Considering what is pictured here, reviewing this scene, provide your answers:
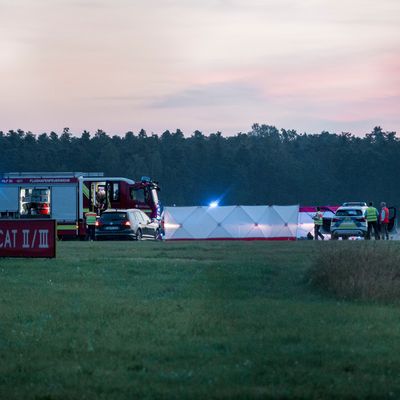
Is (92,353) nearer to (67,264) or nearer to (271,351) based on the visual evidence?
(271,351)

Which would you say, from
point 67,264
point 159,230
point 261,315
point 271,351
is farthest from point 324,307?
point 159,230

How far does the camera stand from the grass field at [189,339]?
988 cm

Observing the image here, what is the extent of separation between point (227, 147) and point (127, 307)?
140m

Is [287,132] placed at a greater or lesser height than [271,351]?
greater

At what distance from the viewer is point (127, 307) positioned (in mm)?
15422

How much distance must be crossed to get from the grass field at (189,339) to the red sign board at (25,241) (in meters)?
4.35

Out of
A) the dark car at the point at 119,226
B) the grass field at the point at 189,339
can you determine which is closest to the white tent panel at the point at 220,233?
the dark car at the point at 119,226

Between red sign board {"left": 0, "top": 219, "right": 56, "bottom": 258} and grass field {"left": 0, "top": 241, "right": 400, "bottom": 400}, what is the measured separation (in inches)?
171

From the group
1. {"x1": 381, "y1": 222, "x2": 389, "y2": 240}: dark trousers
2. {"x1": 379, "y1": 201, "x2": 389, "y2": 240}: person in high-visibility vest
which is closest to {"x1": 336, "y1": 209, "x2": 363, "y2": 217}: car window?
{"x1": 379, "y1": 201, "x2": 389, "y2": 240}: person in high-visibility vest

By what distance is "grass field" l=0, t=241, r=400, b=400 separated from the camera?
988 cm

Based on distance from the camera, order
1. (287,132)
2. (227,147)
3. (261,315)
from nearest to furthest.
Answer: (261,315) < (227,147) < (287,132)

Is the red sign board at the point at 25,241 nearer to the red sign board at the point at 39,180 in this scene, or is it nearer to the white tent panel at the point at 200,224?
the white tent panel at the point at 200,224

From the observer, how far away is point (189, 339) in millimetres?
12516

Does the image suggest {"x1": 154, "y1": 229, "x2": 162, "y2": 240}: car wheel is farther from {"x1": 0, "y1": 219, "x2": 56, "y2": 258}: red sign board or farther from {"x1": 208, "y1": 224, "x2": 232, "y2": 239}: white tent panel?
{"x1": 0, "y1": 219, "x2": 56, "y2": 258}: red sign board
